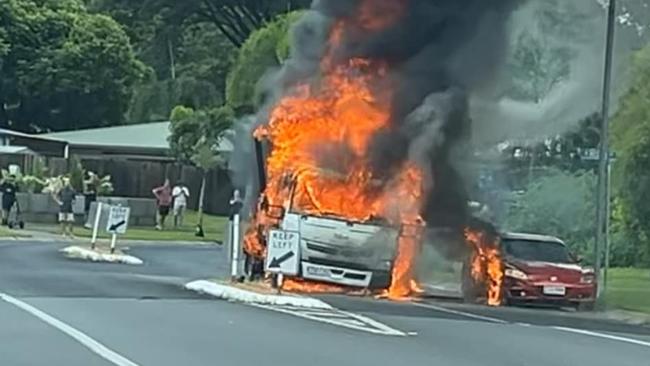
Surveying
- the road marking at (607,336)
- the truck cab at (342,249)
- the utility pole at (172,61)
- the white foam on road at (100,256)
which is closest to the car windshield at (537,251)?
the truck cab at (342,249)

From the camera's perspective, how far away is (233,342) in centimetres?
1714

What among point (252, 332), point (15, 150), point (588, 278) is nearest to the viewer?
point (252, 332)

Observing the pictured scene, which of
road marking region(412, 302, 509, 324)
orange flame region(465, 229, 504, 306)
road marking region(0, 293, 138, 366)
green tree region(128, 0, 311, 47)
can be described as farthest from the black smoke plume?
green tree region(128, 0, 311, 47)

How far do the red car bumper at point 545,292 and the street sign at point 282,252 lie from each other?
458 cm

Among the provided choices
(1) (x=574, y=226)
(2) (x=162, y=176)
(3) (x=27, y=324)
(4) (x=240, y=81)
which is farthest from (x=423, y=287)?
(2) (x=162, y=176)

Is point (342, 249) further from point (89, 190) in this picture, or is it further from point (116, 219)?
point (89, 190)

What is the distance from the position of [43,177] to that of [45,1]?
67.2ft

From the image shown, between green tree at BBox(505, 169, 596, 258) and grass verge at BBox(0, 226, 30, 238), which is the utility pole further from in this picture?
green tree at BBox(505, 169, 596, 258)

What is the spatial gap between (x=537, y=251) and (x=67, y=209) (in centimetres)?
1840

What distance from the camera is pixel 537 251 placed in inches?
1105

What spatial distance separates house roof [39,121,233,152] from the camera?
60.0 m

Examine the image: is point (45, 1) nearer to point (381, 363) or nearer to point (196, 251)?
point (196, 251)

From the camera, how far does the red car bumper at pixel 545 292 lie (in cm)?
2688

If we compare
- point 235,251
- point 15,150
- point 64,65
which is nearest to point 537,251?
point 235,251
